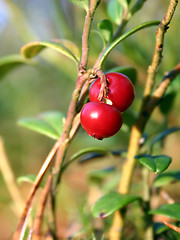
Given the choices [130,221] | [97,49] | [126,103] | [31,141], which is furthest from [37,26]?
[126,103]

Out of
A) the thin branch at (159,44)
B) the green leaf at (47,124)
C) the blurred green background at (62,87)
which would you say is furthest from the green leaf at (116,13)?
the green leaf at (47,124)

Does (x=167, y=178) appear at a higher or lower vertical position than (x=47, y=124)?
lower

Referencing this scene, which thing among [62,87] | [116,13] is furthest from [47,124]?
[62,87]

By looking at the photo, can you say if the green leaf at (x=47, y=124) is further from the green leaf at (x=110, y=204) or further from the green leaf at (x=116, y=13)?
the green leaf at (x=116, y=13)

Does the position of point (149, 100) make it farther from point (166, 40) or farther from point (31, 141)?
point (31, 141)

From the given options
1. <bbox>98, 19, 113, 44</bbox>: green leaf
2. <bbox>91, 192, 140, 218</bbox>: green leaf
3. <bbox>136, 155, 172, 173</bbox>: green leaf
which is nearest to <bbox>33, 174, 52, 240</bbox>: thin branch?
<bbox>91, 192, 140, 218</bbox>: green leaf

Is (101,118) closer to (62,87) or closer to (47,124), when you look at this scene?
(47,124)
